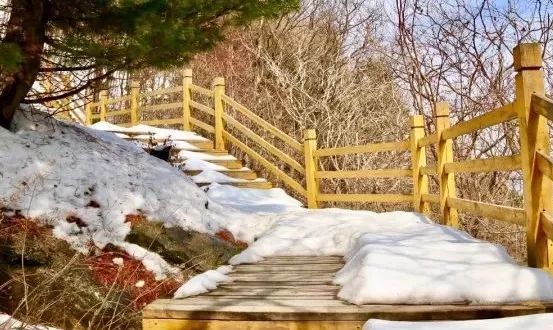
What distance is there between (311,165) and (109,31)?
13.9 feet

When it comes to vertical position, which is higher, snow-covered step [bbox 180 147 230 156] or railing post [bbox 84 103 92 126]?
railing post [bbox 84 103 92 126]

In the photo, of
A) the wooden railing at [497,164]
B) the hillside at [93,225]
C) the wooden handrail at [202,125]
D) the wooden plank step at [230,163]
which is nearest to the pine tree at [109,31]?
the hillside at [93,225]

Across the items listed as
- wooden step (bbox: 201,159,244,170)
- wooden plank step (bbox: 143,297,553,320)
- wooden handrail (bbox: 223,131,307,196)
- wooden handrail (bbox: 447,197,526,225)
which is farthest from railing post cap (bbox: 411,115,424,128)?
wooden step (bbox: 201,159,244,170)

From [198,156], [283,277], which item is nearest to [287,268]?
[283,277]

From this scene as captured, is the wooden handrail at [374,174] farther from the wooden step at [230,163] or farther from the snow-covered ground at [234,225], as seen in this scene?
the wooden step at [230,163]

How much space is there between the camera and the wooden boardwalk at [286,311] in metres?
2.72

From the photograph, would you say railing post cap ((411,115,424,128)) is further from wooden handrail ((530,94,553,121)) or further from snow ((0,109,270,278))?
wooden handrail ((530,94,553,121))

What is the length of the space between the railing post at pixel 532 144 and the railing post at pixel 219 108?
7.58m

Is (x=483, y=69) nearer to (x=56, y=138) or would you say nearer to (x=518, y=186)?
(x=518, y=186)

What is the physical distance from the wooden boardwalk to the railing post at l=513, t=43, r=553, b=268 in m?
0.73

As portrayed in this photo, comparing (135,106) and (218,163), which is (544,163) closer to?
(218,163)

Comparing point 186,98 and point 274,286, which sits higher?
point 186,98

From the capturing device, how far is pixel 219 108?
10648mm

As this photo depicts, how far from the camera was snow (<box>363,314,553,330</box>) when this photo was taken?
7.80ft
